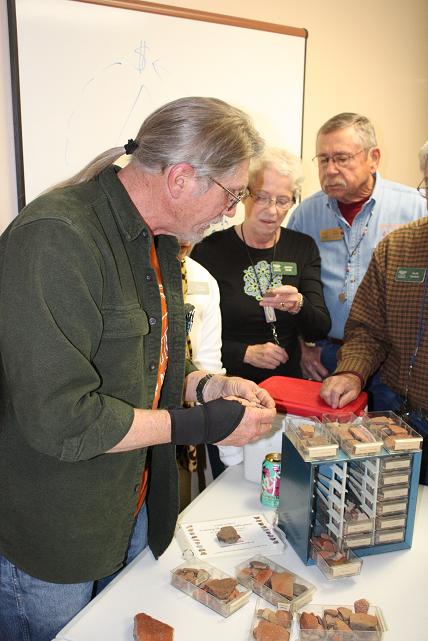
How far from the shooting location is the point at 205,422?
99 centimetres

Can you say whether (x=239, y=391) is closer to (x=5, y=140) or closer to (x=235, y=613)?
(x=235, y=613)

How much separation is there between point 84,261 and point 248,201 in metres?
1.32

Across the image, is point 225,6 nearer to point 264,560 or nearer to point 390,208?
point 390,208

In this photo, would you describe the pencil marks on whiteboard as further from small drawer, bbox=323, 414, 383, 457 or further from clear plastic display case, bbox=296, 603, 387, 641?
clear plastic display case, bbox=296, 603, 387, 641

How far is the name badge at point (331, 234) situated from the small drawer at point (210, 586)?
1.60 meters

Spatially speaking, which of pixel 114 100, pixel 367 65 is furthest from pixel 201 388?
pixel 367 65

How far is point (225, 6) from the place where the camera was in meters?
2.43

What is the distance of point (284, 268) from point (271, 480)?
103 centimetres

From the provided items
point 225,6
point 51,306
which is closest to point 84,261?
point 51,306

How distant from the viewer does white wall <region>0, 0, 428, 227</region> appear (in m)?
2.72

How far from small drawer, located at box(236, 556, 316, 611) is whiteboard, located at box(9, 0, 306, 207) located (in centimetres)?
136

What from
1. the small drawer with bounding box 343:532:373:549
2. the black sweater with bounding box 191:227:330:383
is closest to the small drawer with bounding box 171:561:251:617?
the small drawer with bounding box 343:532:373:549

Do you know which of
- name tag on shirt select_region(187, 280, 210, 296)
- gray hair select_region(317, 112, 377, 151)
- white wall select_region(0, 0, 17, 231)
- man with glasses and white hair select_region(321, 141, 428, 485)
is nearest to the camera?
man with glasses and white hair select_region(321, 141, 428, 485)

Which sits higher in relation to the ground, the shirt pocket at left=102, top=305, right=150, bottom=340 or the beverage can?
the shirt pocket at left=102, top=305, right=150, bottom=340
